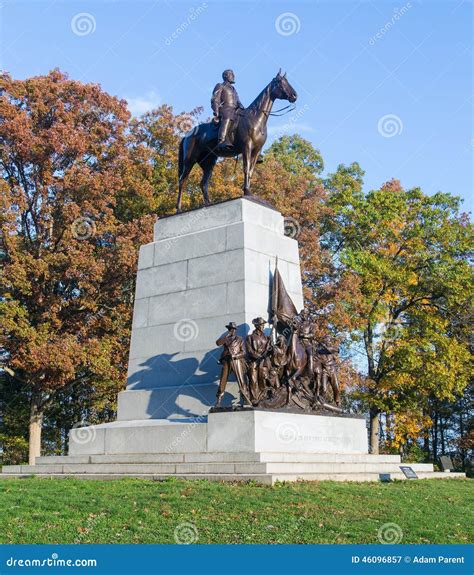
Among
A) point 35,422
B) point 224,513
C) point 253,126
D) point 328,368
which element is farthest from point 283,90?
point 35,422

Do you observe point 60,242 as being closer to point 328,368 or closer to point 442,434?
point 328,368

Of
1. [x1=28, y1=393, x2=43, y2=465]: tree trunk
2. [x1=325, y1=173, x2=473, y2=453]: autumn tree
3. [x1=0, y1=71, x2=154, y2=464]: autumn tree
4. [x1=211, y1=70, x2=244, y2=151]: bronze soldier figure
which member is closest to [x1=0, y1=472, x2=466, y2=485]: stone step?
[x1=211, y1=70, x2=244, y2=151]: bronze soldier figure

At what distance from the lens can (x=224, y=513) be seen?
998 centimetres

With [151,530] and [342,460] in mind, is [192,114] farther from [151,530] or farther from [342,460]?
[151,530]

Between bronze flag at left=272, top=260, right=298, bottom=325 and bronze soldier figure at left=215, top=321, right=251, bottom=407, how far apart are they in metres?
2.15

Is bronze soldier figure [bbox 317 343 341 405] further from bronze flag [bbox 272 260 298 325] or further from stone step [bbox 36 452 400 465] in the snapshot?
stone step [bbox 36 452 400 465]

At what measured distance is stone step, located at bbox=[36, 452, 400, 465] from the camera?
Answer: 45.6 feet

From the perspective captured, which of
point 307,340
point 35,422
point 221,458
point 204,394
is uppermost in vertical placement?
point 307,340

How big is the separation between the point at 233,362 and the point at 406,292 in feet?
66.6

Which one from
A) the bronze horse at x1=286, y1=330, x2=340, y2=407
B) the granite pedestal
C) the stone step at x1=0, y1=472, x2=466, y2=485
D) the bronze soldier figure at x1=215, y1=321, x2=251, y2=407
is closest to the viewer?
the stone step at x1=0, y1=472, x2=466, y2=485

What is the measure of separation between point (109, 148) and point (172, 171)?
3.60 meters

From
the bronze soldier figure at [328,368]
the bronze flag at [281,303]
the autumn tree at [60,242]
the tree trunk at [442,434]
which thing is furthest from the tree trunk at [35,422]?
the tree trunk at [442,434]

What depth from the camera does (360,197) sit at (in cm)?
3584

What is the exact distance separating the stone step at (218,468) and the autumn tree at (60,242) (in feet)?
36.1
